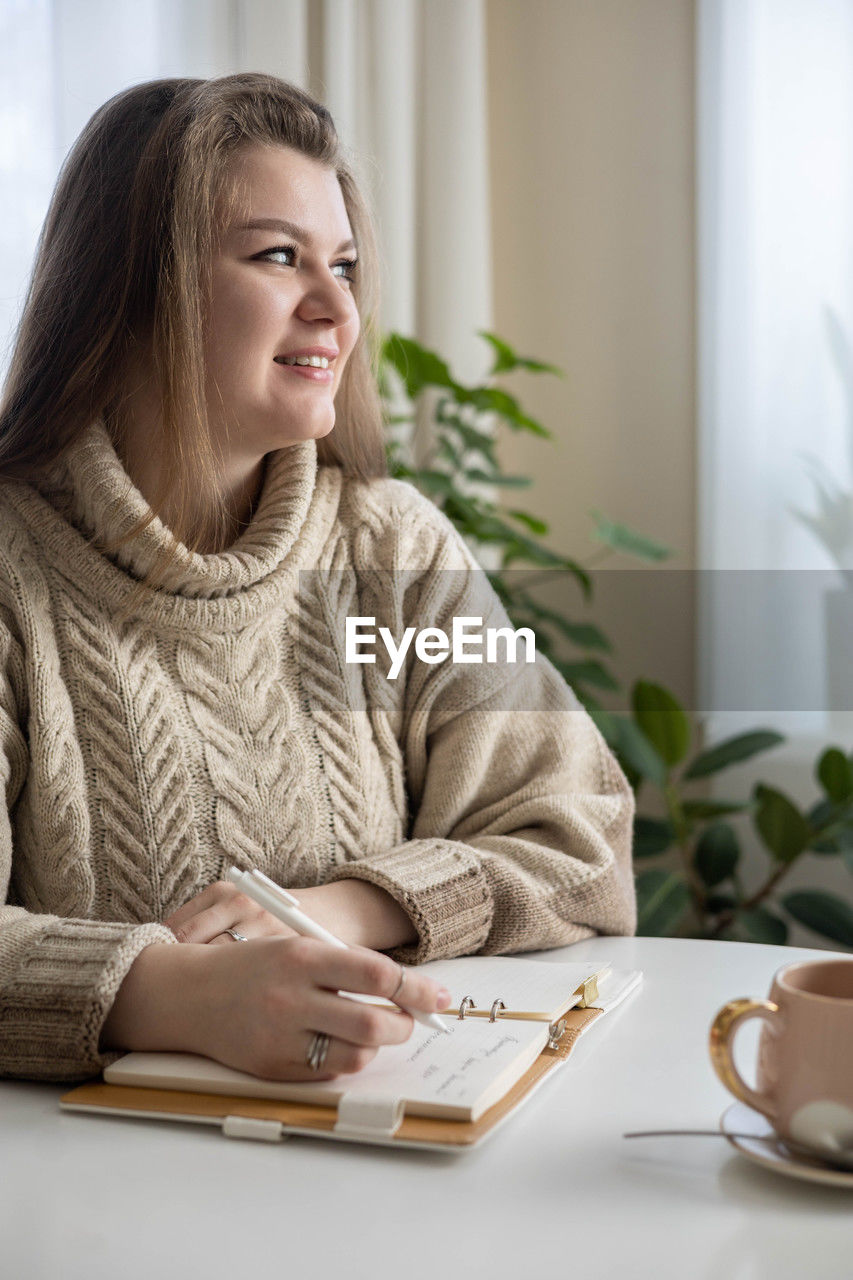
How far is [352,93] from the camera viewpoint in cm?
226

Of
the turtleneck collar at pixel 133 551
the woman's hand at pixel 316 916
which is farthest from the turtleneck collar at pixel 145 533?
the woman's hand at pixel 316 916

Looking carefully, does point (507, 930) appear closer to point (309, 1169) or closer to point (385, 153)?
point (309, 1169)

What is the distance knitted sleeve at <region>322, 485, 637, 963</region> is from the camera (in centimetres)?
102

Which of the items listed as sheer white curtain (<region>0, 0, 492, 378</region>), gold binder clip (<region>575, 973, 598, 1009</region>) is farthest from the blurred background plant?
gold binder clip (<region>575, 973, 598, 1009</region>)

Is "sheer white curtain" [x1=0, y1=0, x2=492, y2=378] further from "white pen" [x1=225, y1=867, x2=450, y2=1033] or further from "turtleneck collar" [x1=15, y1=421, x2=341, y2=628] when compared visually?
"white pen" [x1=225, y1=867, x2=450, y2=1033]

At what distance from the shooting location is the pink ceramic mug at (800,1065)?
0.58m

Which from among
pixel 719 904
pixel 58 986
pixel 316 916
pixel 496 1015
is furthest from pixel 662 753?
pixel 58 986

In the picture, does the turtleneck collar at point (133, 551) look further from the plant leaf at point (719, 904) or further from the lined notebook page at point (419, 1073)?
the plant leaf at point (719, 904)

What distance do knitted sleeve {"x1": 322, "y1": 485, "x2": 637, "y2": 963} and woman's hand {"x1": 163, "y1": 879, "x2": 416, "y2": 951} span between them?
2cm

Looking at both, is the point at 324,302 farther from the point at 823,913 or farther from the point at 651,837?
the point at 823,913

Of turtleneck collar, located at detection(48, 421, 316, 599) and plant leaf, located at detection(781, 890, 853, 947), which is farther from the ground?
turtleneck collar, located at detection(48, 421, 316, 599)

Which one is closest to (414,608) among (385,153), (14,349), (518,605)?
(14,349)

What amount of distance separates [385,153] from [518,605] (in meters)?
0.89

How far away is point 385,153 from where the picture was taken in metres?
2.33
